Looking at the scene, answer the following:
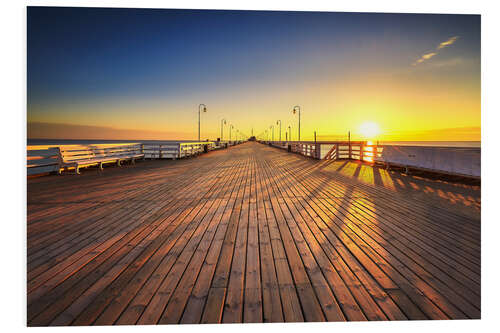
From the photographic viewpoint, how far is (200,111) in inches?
853

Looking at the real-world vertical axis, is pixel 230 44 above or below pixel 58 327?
above

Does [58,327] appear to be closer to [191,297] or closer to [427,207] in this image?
[191,297]

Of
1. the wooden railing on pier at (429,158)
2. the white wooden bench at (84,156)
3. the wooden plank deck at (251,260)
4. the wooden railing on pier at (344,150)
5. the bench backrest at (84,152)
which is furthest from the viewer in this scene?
the wooden railing on pier at (344,150)

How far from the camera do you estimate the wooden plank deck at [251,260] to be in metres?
1.65

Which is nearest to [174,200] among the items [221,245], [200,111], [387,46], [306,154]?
[221,245]

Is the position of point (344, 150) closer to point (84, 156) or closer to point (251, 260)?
point (251, 260)

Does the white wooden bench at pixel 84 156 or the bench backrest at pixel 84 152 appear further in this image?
the bench backrest at pixel 84 152

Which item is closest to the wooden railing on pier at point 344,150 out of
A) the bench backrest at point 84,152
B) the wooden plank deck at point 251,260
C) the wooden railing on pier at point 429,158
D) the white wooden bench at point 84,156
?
the wooden railing on pier at point 429,158

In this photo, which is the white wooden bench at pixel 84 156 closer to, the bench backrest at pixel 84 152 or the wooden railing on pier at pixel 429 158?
the bench backrest at pixel 84 152

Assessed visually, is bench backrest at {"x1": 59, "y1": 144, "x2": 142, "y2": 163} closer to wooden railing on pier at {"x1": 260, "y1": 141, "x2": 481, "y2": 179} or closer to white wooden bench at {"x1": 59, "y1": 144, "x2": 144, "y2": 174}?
white wooden bench at {"x1": 59, "y1": 144, "x2": 144, "y2": 174}

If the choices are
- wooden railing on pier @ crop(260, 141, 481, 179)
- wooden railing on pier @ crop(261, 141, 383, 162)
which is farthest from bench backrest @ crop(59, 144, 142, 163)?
wooden railing on pier @ crop(260, 141, 481, 179)

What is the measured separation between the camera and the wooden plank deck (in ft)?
5.41

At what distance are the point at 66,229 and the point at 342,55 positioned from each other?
858 centimetres

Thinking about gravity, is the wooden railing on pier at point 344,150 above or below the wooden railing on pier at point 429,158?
above
